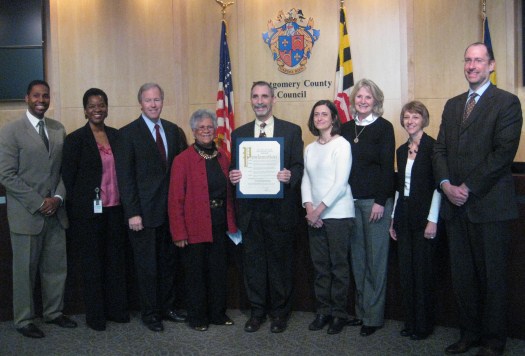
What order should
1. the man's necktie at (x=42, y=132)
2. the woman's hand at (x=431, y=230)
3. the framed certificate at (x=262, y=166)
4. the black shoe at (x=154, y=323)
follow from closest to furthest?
the woman's hand at (x=431, y=230) → the framed certificate at (x=262, y=166) → the black shoe at (x=154, y=323) → the man's necktie at (x=42, y=132)

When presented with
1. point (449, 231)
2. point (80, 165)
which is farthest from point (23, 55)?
point (449, 231)

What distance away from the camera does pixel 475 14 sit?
20.4 feet

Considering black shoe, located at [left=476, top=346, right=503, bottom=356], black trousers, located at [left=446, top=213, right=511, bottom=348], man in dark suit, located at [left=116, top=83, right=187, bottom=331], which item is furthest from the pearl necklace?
black shoe, located at [left=476, top=346, right=503, bottom=356]

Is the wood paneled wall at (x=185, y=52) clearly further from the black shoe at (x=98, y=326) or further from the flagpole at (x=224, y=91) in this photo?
the black shoe at (x=98, y=326)

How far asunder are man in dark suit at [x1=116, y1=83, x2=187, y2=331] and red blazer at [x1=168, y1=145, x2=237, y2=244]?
5.5 inches

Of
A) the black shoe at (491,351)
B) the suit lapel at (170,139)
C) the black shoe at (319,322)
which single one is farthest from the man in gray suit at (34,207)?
the black shoe at (491,351)

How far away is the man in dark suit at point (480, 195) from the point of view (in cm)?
314

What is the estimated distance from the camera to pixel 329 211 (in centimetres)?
364

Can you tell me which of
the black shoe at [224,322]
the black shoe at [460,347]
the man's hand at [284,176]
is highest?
the man's hand at [284,176]

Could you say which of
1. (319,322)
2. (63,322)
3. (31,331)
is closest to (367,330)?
(319,322)

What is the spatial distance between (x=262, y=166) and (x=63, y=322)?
1.88 metres

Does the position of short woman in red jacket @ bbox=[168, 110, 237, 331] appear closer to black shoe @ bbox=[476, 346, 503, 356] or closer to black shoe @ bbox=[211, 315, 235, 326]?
black shoe @ bbox=[211, 315, 235, 326]

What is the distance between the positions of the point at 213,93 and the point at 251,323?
3.84 m

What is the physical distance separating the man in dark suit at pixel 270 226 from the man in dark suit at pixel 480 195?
0.96m
